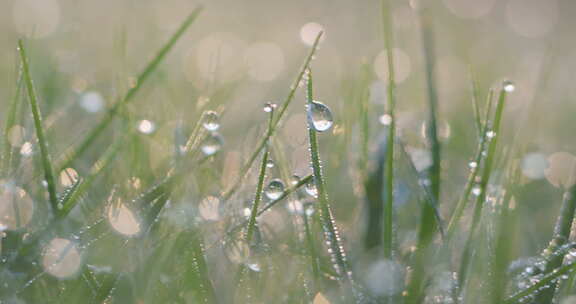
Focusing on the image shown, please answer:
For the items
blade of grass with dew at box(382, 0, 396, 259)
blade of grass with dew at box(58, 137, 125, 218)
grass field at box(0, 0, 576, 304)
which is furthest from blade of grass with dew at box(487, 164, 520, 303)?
blade of grass with dew at box(58, 137, 125, 218)

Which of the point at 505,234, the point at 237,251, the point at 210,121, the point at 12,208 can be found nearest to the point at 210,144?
the point at 210,121

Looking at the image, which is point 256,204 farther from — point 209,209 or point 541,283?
point 541,283

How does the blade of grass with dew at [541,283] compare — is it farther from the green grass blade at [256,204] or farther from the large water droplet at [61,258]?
the large water droplet at [61,258]

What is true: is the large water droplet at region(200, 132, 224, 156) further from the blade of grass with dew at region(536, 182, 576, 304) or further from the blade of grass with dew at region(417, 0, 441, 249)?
the blade of grass with dew at region(536, 182, 576, 304)

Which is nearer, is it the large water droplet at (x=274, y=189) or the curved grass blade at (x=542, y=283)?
the curved grass blade at (x=542, y=283)

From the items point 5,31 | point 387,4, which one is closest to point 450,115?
point 387,4

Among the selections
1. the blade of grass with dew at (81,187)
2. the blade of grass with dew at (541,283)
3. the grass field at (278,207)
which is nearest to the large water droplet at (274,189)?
the grass field at (278,207)

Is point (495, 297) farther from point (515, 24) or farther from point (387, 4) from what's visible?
point (515, 24)
